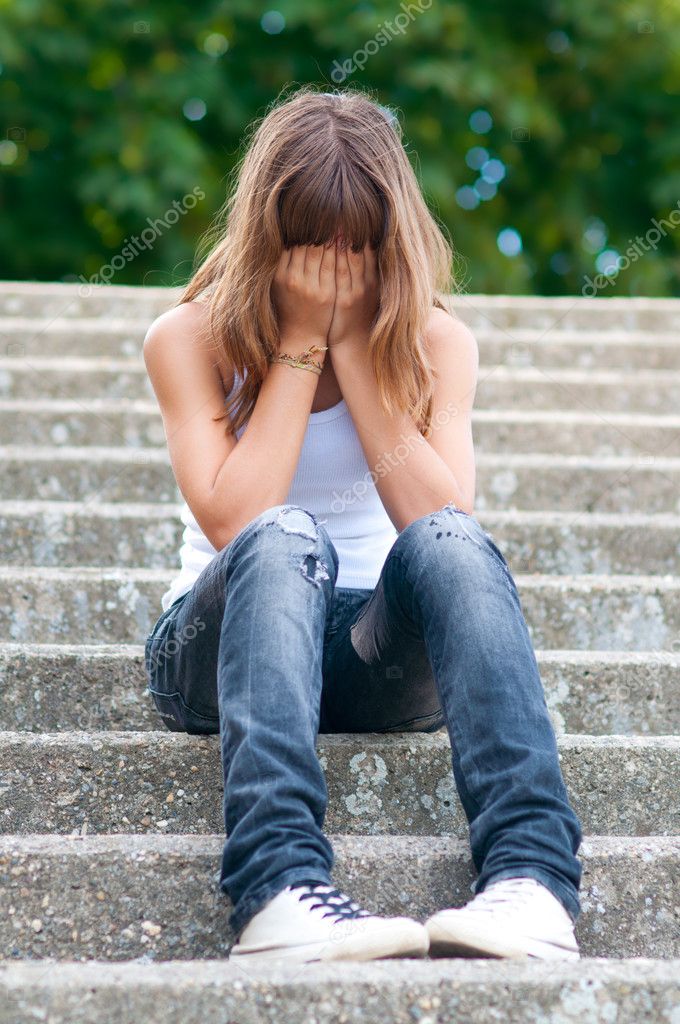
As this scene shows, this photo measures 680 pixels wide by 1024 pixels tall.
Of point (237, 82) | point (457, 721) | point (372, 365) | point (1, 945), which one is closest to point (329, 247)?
point (372, 365)

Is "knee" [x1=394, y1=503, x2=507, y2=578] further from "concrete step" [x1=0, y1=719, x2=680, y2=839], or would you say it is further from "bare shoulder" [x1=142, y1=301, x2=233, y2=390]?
"bare shoulder" [x1=142, y1=301, x2=233, y2=390]

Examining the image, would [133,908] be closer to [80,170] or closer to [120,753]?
[120,753]

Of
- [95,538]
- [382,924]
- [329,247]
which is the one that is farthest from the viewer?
[95,538]

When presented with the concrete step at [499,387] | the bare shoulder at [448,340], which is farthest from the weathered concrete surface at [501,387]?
the bare shoulder at [448,340]

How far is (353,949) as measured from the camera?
3.58ft

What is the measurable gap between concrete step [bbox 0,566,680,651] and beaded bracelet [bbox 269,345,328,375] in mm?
481

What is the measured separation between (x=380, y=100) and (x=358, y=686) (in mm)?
6863

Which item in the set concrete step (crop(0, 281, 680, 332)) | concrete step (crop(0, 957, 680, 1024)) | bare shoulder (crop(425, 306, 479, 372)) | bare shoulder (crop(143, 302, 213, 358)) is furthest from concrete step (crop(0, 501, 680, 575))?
concrete step (crop(0, 281, 680, 332))

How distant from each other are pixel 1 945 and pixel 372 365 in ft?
2.97

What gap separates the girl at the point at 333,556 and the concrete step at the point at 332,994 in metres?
0.08

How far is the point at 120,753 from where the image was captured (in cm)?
145

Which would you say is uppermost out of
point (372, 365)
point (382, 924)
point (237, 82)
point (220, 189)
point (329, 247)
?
point (329, 247)

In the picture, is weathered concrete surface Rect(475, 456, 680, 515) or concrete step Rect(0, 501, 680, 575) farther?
weathered concrete surface Rect(475, 456, 680, 515)

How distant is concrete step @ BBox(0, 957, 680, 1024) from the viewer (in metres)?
0.99
